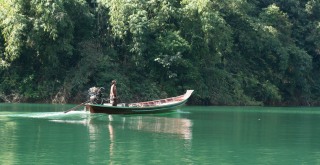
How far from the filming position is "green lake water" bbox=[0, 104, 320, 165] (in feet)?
56.0

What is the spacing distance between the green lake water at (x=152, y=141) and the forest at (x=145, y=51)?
51.5ft

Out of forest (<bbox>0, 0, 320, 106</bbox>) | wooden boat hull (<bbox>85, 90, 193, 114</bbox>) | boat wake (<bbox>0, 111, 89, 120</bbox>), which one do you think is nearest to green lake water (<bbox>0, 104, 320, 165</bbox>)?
boat wake (<bbox>0, 111, 89, 120</bbox>)

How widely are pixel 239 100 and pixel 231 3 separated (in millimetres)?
8011

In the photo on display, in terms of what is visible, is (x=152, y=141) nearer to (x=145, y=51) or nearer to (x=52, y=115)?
(x=52, y=115)

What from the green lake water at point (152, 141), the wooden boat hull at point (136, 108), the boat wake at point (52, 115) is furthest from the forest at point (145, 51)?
the green lake water at point (152, 141)

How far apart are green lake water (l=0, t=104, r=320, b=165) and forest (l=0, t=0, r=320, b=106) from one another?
1569cm

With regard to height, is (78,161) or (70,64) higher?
(70,64)

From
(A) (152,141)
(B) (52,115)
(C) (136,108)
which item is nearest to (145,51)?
(C) (136,108)

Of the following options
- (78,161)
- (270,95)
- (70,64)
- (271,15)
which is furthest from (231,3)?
(78,161)

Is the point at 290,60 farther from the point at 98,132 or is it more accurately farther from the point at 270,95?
the point at 98,132

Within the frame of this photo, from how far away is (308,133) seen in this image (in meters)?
25.6

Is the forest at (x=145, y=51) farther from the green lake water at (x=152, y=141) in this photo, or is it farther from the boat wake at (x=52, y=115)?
the green lake water at (x=152, y=141)

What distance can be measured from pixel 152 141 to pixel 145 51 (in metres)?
28.3

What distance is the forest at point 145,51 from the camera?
46250 mm
